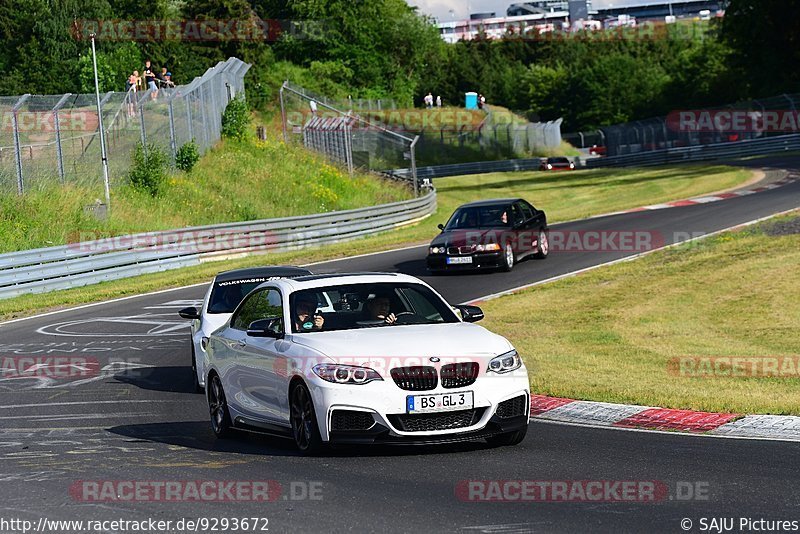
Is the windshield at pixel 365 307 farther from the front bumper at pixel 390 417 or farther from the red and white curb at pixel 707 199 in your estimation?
the red and white curb at pixel 707 199

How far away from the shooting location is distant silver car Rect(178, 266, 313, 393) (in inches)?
Answer: 581

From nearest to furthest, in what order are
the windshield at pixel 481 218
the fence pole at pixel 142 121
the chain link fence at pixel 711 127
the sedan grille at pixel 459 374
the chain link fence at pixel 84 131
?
the sedan grille at pixel 459 374 → the windshield at pixel 481 218 → the chain link fence at pixel 84 131 → the fence pole at pixel 142 121 → the chain link fence at pixel 711 127

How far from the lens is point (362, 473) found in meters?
8.95

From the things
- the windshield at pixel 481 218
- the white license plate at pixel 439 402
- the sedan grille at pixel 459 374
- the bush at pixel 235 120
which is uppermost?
the bush at pixel 235 120

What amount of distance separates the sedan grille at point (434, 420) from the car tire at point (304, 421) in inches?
24.9

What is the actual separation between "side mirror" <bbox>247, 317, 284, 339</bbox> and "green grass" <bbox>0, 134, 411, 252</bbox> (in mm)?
22137

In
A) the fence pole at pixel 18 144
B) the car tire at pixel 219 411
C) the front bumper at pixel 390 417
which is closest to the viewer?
the front bumper at pixel 390 417

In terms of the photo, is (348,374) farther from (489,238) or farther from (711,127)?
(711,127)

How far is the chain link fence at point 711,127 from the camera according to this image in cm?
6456

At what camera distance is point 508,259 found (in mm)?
27547

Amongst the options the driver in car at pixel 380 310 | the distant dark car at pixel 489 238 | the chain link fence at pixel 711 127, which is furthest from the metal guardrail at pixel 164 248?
the chain link fence at pixel 711 127

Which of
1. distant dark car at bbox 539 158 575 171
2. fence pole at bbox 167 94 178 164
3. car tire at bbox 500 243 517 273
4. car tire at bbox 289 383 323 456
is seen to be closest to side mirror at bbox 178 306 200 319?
car tire at bbox 289 383 323 456

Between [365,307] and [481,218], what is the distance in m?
17.9

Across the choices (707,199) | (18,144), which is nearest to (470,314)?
(18,144)
